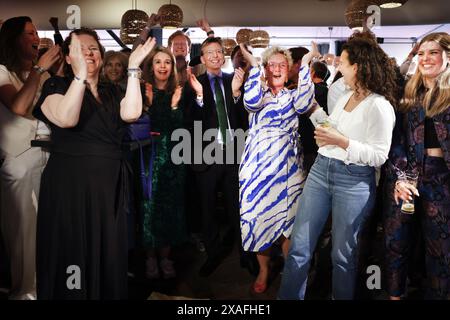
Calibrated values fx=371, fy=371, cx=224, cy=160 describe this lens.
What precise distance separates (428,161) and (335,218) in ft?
2.01

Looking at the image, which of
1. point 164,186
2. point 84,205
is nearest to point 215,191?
point 164,186

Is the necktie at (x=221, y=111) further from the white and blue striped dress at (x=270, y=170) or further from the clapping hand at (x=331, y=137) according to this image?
the clapping hand at (x=331, y=137)

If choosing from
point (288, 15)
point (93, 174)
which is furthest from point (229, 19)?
point (93, 174)

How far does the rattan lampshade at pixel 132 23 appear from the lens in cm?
318

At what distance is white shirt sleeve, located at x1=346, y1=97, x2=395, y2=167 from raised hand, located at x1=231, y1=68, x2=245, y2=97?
3.47 feet

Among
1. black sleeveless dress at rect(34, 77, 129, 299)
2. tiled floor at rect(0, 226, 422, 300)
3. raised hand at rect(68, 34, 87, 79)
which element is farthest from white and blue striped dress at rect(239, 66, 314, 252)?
raised hand at rect(68, 34, 87, 79)

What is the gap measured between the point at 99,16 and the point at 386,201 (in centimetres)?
274

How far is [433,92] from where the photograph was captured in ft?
6.75

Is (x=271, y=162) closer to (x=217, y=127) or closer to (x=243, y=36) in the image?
(x=217, y=127)

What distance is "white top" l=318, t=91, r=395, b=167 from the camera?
1947mm

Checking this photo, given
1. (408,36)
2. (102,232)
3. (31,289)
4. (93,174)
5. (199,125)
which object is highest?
(408,36)

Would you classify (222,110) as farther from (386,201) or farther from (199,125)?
(386,201)

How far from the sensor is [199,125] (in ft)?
9.23

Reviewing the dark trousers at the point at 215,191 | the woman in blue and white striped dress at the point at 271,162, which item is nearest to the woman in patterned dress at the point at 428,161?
the woman in blue and white striped dress at the point at 271,162
